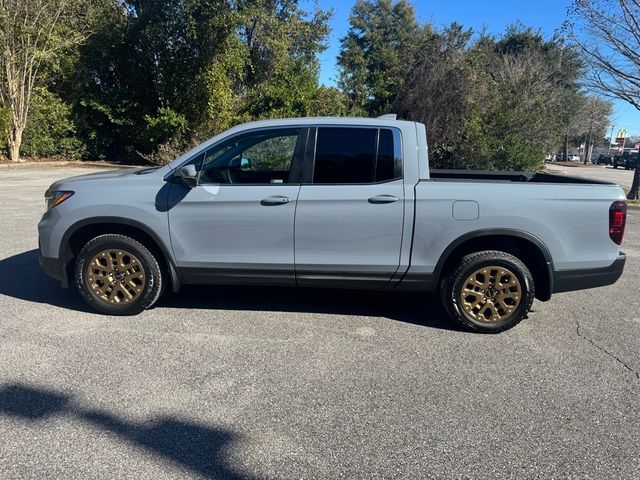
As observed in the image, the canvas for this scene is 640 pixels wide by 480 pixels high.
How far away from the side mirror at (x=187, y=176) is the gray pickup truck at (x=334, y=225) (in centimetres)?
2

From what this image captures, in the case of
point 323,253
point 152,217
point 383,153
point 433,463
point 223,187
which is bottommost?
point 433,463

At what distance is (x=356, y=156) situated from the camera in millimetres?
4512

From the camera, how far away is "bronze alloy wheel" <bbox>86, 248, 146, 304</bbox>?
467 centimetres

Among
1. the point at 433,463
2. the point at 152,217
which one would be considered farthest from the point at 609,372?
the point at 152,217

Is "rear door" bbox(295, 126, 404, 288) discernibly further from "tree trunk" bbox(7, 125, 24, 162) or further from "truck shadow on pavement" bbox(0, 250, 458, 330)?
"tree trunk" bbox(7, 125, 24, 162)

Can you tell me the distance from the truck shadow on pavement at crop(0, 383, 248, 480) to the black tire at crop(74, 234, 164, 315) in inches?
53.2

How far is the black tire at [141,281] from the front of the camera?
182 inches

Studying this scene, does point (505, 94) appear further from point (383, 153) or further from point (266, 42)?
point (383, 153)

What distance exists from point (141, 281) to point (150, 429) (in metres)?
1.96

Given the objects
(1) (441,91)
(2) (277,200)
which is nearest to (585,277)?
(2) (277,200)

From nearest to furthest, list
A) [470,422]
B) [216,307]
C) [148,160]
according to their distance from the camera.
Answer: [470,422] < [216,307] < [148,160]

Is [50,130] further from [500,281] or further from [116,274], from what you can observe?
[500,281]

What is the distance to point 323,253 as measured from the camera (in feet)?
14.8

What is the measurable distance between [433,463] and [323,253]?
7.09 feet
